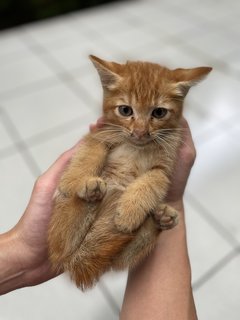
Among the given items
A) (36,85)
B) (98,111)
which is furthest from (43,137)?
(36,85)

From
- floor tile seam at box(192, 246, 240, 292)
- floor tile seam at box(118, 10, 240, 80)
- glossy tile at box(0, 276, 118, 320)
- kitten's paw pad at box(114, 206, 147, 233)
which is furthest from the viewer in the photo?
floor tile seam at box(118, 10, 240, 80)

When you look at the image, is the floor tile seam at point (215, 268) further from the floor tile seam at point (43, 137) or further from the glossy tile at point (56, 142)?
the floor tile seam at point (43, 137)

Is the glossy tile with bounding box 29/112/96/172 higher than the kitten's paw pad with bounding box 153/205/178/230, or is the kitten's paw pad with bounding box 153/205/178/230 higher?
the kitten's paw pad with bounding box 153/205/178/230

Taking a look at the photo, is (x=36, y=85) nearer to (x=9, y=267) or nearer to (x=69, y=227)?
(x=9, y=267)

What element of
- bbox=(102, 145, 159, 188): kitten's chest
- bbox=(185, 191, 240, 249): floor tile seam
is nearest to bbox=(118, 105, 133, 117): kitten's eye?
bbox=(102, 145, 159, 188): kitten's chest

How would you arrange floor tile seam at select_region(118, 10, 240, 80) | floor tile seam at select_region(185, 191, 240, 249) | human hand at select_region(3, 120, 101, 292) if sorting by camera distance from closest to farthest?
human hand at select_region(3, 120, 101, 292) → floor tile seam at select_region(185, 191, 240, 249) → floor tile seam at select_region(118, 10, 240, 80)

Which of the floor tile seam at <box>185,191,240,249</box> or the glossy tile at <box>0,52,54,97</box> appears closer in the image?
the floor tile seam at <box>185,191,240,249</box>

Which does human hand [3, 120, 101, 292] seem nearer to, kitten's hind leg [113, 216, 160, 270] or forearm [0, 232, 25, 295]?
forearm [0, 232, 25, 295]
